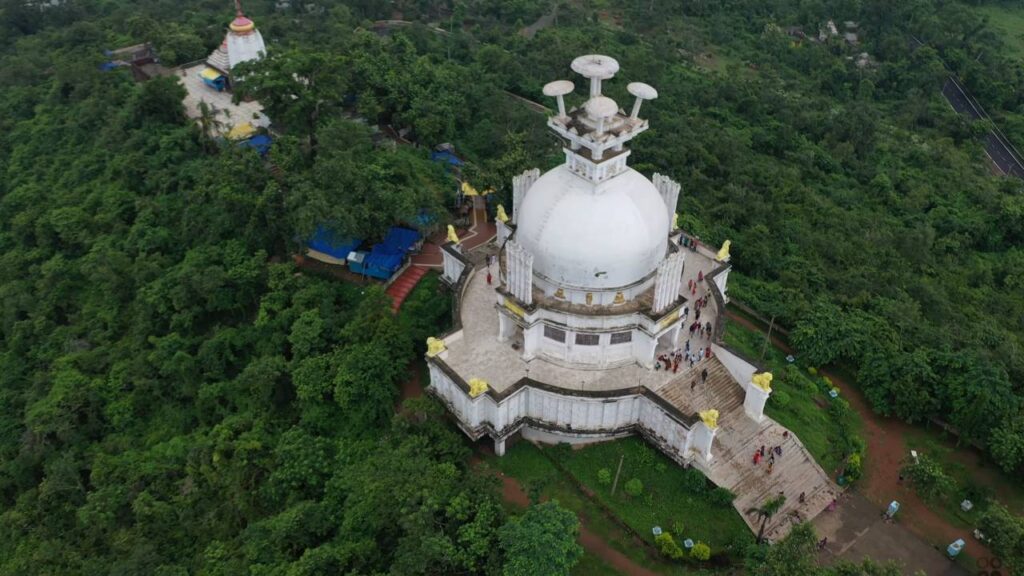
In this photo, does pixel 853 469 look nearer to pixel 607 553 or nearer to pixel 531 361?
pixel 607 553

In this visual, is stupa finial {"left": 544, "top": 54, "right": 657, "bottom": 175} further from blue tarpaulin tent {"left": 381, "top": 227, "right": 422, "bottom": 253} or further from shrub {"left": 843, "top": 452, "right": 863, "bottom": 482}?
shrub {"left": 843, "top": 452, "right": 863, "bottom": 482}

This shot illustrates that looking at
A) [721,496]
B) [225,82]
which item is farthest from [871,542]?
[225,82]

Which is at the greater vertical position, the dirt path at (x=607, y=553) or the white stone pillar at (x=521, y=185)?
the white stone pillar at (x=521, y=185)

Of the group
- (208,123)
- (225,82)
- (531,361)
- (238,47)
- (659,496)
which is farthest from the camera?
(225,82)

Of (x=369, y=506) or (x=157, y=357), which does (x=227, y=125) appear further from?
(x=369, y=506)

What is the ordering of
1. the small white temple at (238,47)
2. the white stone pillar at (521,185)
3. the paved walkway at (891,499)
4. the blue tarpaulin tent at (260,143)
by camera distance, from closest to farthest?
1. the paved walkway at (891,499)
2. the white stone pillar at (521,185)
3. the blue tarpaulin tent at (260,143)
4. the small white temple at (238,47)

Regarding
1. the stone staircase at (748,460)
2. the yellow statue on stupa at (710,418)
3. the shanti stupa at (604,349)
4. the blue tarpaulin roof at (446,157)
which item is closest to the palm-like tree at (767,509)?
the stone staircase at (748,460)

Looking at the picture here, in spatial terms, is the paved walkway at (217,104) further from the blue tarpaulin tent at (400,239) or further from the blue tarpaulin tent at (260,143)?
the blue tarpaulin tent at (400,239)
